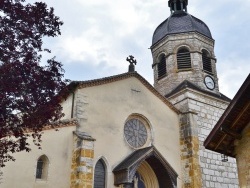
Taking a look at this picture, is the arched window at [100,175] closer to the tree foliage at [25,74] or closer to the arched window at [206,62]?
the tree foliage at [25,74]

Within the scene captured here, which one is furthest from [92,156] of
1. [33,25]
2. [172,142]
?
[33,25]

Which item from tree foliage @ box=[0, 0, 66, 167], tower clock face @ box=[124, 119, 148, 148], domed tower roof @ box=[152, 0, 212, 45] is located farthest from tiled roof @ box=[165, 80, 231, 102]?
tree foliage @ box=[0, 0, 66, 167]

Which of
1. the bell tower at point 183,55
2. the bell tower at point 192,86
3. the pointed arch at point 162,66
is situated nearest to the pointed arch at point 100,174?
the bell tower at point 192,86

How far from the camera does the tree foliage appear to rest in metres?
6.08

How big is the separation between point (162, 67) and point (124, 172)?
8.25m

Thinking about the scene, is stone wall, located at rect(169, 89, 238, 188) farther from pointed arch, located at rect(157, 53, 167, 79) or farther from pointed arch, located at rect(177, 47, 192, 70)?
pointed arch, located at rect(157, 53, 167, 79)

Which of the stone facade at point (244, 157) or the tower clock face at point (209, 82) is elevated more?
the tower clock face at point (209, 82)

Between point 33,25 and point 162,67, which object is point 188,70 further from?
point 33,25

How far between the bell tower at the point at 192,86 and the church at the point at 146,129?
0.16ft

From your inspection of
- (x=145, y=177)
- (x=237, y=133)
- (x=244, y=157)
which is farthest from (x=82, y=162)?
(x=244, y=157)

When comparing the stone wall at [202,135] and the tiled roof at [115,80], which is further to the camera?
the stone wall at [202,135]

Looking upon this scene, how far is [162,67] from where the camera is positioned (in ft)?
64.2

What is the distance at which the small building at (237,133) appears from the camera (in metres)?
7.29

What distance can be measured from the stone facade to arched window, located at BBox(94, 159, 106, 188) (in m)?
6.80
